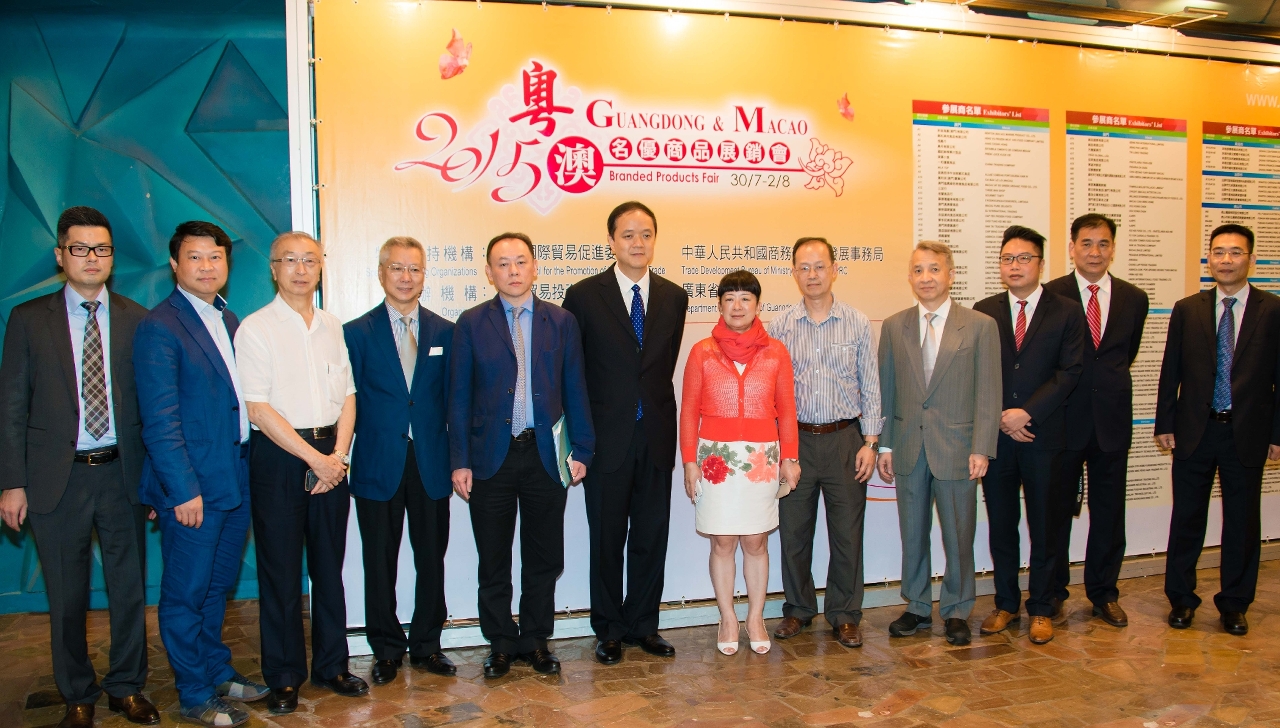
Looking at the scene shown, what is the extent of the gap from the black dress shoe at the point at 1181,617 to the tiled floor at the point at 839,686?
0.06 meters

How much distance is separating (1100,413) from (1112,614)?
1090mm

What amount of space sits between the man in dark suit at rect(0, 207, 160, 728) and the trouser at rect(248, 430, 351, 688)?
0.53m

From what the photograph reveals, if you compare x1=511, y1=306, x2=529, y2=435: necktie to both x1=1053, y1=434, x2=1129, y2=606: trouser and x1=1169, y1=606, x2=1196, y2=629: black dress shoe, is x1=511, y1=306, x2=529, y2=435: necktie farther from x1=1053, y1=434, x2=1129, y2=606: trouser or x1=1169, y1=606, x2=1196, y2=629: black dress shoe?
x1=1169, y1=606, x2=1196, y2=629: black dress shoe

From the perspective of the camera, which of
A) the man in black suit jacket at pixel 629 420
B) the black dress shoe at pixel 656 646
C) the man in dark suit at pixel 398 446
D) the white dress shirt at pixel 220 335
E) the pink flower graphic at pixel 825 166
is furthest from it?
the pink flower graphic at pixel 825 166

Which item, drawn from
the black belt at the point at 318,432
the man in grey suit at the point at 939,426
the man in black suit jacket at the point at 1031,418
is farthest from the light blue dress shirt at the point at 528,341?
the man in black suit jacket at the point at 1031,418

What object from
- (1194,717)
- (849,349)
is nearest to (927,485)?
(849,349)

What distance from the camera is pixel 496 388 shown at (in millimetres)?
3732

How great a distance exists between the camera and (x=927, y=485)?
4.27m

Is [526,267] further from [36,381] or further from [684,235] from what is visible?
[36,381]

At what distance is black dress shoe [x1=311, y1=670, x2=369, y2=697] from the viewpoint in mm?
3641

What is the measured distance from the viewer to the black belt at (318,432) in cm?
349

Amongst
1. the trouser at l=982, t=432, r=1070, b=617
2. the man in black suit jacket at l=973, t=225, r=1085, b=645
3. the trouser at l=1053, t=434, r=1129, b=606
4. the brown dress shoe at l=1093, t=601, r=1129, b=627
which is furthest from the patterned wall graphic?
the brown dress shoe at l=1093, t=601, r=1129, b=627

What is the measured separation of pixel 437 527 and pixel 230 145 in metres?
3.00

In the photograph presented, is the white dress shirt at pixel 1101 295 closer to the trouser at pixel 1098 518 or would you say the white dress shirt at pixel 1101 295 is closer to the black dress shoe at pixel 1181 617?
Answer: the trouser at pixel 1098 518
